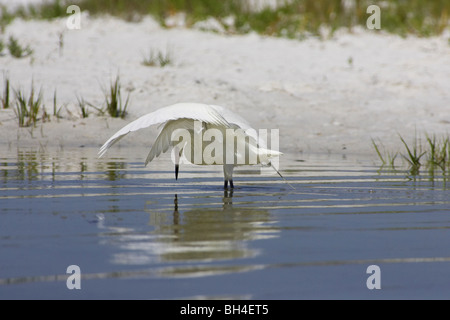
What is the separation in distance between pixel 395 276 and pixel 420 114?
8403 mm

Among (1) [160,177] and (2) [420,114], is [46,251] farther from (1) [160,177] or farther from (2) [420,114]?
(2) [420,114]

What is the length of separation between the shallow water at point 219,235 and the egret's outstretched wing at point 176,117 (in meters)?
0.43

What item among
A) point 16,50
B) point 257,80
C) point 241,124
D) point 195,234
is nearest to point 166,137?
point 241,124

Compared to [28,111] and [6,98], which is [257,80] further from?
[6,98]

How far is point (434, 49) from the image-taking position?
15031mm

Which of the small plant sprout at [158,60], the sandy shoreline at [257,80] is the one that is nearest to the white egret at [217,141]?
the sandy shoreline at [257,80]

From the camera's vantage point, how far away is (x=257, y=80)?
43.9ft

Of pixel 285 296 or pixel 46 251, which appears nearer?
pixel 285 296

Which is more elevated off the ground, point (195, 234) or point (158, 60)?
point (158, 60)

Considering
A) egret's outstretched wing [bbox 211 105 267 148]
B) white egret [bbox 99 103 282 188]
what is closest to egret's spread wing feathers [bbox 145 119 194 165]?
white egret [bbox 99 103 282 188]

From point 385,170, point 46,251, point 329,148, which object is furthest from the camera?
point 329,148

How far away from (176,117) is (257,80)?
290 inches

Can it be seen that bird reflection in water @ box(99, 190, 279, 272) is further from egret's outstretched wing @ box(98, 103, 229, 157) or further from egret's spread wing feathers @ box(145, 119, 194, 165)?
egret's spread wing feathers @ box(145, 119, 194, 165)
